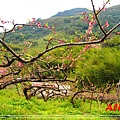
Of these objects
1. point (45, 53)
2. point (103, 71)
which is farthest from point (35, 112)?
point (103, 71)

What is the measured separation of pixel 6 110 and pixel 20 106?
148 centimetres

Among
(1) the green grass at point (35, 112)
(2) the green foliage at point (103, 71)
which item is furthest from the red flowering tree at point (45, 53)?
(2) the green foliage at point (103, 71)

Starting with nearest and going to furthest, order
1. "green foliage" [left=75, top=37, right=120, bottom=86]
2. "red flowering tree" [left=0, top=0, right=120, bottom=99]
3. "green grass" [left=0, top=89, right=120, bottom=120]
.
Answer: "red flowering tree" [left=0, top=0, right=120, bottom=99]
"green grass" [left=0, top=89, right=120, bottom=120]
"green foliage" [left=75, top=37, right=120, bottom=86]

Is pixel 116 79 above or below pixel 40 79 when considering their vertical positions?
below

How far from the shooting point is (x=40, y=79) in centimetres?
854

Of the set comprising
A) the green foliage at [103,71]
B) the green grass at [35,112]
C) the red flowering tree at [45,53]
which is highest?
the red flowering tree at [45,53]

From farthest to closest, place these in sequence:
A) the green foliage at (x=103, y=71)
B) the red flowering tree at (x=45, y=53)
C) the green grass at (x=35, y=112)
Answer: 1. the green foliage at (x=103, y=71)
2. the green grass at (x=35, y=112)
3. the red flowering tree at (x=45, y=53)

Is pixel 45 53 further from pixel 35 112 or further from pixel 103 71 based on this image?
pixel 103 71

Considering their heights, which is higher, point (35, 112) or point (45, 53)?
point (45, 53)

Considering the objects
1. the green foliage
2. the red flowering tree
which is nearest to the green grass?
the red flowering tree

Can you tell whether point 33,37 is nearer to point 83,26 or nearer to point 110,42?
point 83,26

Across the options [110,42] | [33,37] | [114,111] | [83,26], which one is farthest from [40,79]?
[33,37]

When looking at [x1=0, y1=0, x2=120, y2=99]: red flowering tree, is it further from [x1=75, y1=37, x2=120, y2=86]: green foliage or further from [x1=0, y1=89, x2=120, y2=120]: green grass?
[x1=75, y1=37, x2=120, y2=86]: green foliage

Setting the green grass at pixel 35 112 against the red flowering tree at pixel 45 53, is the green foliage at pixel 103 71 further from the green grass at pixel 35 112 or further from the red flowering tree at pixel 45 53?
the red flowering tree at pixel 45 53
